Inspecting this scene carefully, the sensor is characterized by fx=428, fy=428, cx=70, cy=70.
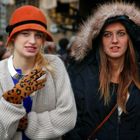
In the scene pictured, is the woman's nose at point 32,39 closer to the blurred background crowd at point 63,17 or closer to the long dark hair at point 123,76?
the long dark hair at point 123,76

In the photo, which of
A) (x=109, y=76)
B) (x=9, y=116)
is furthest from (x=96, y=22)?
(x=9, y=116)

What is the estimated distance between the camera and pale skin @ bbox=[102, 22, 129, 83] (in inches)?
156

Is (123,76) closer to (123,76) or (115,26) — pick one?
(123,76)

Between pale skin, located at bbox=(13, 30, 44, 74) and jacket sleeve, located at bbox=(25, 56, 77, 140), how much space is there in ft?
0.99

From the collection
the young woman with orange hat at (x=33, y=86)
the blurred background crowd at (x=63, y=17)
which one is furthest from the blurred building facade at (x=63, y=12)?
the young woman with orange hat at (x=33, y=86)

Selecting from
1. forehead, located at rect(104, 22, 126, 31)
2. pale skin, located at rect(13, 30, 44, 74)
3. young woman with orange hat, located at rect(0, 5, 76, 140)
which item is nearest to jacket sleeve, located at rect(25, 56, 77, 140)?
young woman with orange hat, located at rect(0, 5, 76, 140)

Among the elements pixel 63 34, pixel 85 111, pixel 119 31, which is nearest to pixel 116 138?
pixel 85 111

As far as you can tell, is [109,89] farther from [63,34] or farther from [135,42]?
[63,34]

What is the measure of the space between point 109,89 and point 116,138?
18.0 inches

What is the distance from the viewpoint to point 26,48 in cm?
339

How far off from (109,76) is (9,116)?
1216mm

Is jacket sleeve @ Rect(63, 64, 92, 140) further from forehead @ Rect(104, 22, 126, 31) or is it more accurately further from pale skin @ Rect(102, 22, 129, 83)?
forehead @ Rect(104, 22, 126, 31)

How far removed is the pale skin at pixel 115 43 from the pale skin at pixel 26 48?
2.47ft

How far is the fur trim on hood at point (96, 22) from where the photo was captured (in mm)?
4043
